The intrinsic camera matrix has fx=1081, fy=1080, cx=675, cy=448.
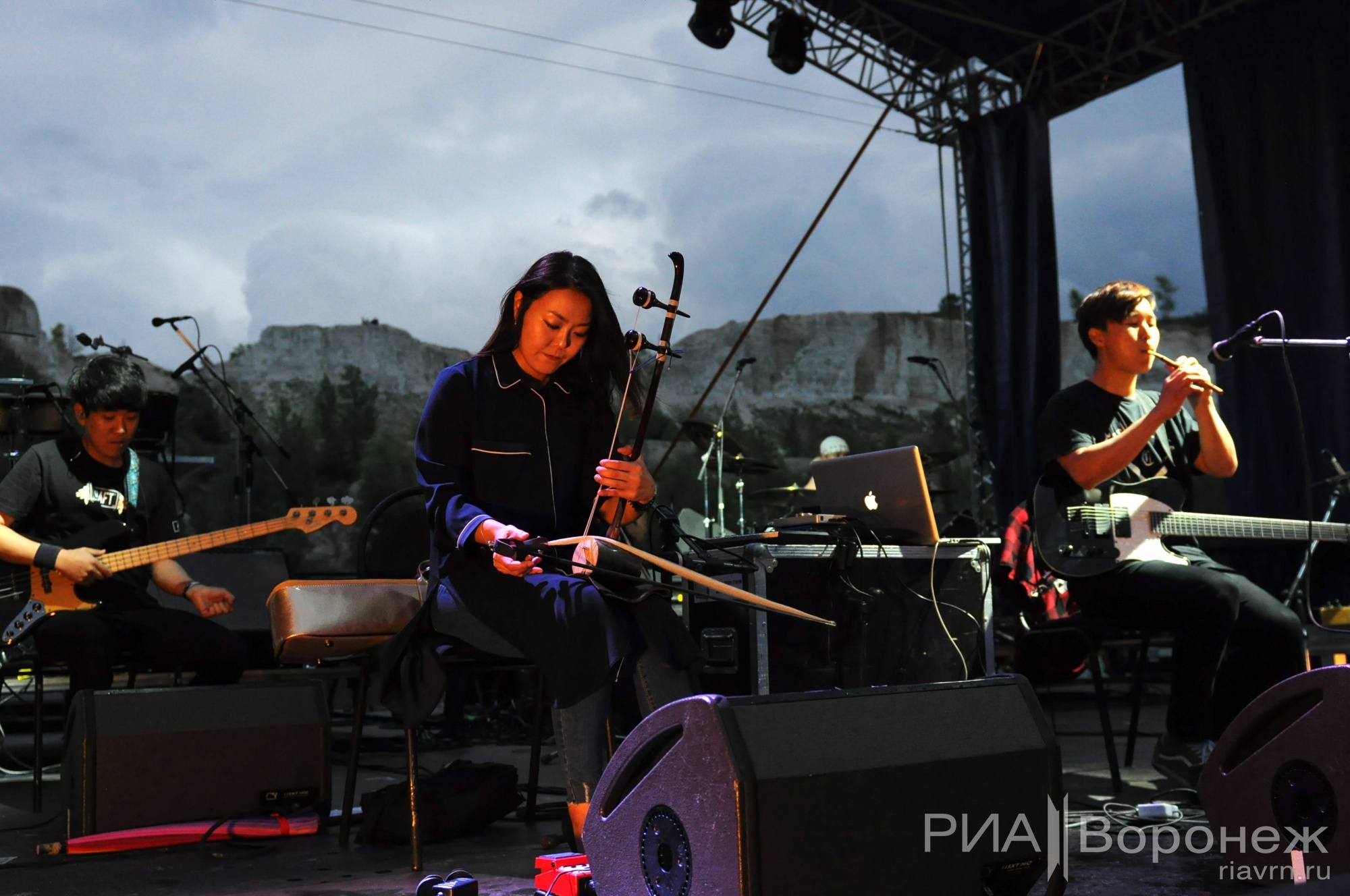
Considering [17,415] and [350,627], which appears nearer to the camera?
[350,627]

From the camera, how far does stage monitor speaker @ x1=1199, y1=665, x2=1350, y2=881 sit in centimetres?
164

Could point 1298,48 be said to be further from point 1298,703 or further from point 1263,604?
point 1298,703

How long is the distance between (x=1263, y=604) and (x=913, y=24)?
206 inches

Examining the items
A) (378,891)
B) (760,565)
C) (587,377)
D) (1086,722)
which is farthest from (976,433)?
(378,891)

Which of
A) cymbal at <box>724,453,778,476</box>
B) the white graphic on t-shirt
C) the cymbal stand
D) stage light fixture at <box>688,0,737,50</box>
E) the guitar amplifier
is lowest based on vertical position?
the guitar amplifier

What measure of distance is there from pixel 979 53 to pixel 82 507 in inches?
236

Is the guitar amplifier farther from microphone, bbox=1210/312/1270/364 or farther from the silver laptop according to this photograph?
microphone, bbox=1210/312/1270/364

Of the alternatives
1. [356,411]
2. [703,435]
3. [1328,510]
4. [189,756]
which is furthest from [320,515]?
[356,411]

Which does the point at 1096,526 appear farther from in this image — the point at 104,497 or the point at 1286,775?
the point at 104,497

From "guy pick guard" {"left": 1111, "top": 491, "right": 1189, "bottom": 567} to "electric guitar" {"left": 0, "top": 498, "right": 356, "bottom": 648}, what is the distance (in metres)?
2.38

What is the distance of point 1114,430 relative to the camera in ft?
9.68

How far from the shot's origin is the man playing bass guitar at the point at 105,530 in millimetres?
2951

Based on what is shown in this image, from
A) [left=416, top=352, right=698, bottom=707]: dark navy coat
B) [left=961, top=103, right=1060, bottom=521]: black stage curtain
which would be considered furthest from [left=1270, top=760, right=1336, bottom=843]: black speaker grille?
[left=961, top=103, right=1060, bottom=521]: black stage curtain

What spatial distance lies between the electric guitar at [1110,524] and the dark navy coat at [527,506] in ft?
4.23
